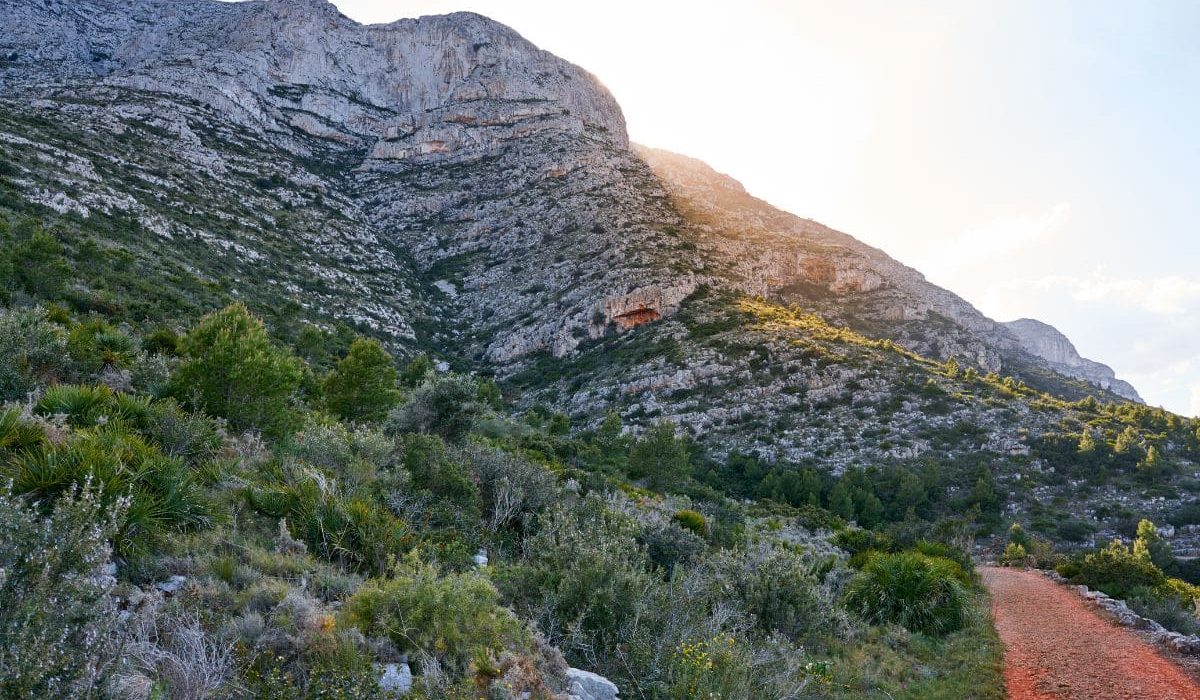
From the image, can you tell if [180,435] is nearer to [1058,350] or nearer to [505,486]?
[505,486]

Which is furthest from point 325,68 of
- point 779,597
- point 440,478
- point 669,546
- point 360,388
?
point 779,597

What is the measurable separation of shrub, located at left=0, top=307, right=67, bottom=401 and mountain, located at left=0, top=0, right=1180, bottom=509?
1224 centimetres

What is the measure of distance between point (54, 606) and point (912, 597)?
12.1m

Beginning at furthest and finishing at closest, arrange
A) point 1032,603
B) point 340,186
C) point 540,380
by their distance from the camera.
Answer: point 340,186, point 540,380, point 1032,603

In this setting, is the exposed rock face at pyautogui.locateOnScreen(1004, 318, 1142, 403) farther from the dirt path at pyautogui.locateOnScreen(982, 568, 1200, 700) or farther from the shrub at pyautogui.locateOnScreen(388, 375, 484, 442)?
the shrub at pyautogui.locateOnScreen(388, 375, 484, 442)

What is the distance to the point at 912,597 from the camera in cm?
1040

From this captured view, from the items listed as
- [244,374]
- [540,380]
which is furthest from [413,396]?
[540,380]

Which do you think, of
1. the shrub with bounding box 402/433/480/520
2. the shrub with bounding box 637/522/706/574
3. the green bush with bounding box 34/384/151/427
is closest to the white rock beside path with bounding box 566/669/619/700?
the shrub with bounding box 402/433/480/520

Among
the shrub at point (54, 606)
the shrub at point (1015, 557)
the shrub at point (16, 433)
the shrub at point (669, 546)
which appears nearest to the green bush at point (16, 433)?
the shrub at point (16, 433)

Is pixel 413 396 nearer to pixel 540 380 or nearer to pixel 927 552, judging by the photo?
pixel 927 552

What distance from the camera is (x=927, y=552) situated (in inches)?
574

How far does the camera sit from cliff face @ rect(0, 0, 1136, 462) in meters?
39.5

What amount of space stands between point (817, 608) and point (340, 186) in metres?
72.9

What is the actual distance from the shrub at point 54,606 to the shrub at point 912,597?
35.6 feet
